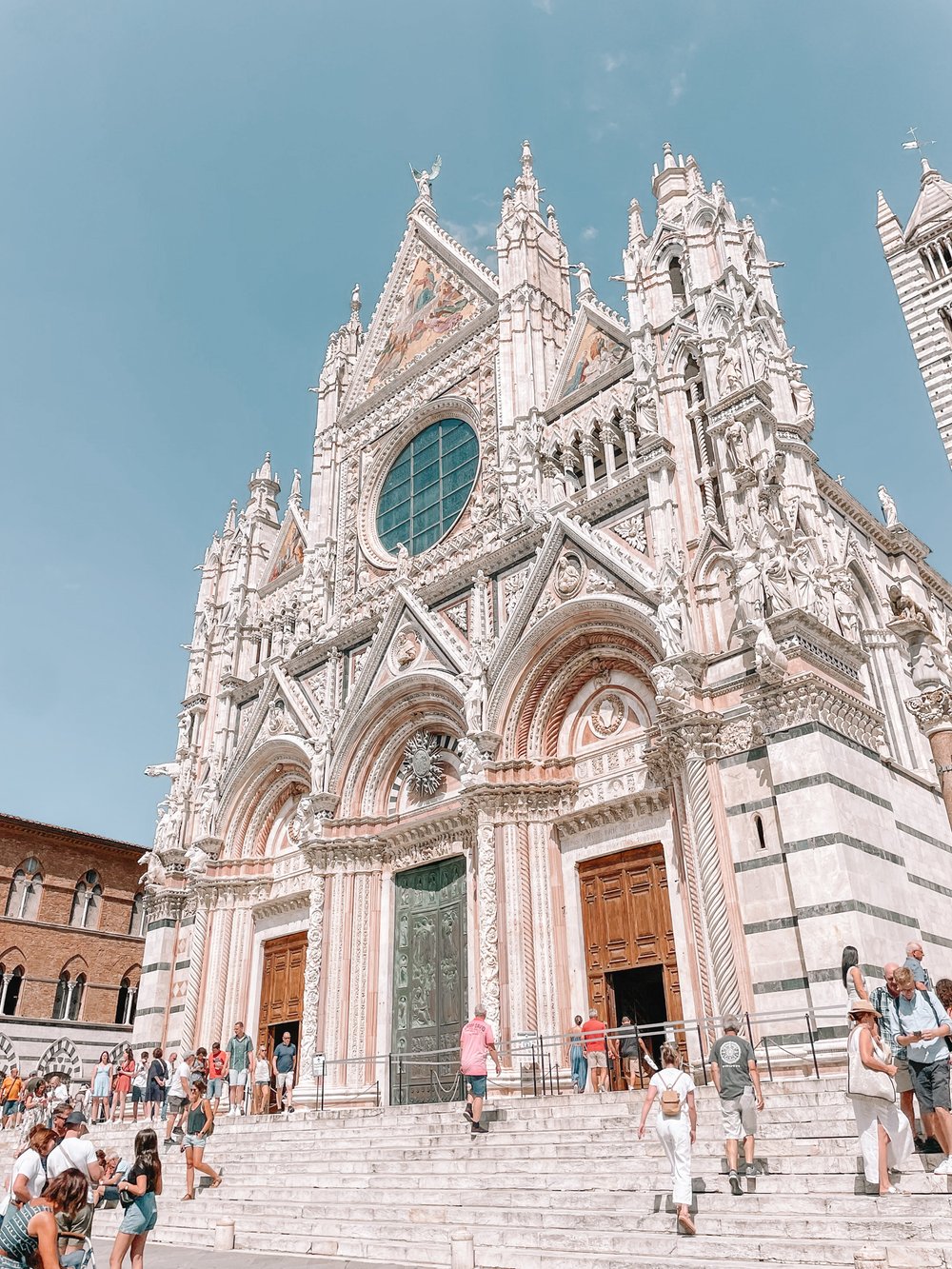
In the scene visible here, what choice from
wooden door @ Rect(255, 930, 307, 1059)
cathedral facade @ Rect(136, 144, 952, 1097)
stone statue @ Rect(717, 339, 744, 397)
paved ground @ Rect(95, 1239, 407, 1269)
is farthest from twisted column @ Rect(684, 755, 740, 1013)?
wooden door @ Rect(255, 930, 307, 1059)

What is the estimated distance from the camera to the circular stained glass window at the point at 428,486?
2130cm

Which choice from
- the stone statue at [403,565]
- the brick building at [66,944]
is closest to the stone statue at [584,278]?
the stone statue at [403,565]

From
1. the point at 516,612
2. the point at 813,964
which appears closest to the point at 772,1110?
the point at 813,964

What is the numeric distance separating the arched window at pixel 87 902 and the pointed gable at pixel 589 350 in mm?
20573

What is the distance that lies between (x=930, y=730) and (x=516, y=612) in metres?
7.56

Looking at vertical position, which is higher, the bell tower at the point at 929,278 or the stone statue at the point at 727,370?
the bell tower at the point at 929,278

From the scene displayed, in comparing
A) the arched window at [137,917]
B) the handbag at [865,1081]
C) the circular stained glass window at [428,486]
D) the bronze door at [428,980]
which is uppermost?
the circular stained glass window at [428,486]

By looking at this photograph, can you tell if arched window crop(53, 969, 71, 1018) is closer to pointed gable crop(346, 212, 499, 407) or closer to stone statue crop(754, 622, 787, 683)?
pointed gable crop(346, 212, 499, 407)

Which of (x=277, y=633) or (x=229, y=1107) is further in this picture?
(x=277, y=633)

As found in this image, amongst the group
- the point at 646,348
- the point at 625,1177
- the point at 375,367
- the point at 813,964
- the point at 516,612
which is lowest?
the point at 625,1177

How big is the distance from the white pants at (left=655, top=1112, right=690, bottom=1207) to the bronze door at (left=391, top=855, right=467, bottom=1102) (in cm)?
865

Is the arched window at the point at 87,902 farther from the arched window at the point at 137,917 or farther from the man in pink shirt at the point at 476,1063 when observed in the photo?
the man in pink shirt at the point at 476,1063

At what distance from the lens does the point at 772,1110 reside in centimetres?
862

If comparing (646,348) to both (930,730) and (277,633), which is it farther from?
(277,633)
